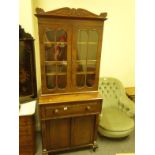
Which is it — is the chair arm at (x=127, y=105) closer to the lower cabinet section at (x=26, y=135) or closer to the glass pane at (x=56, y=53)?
the glass pane at (x=56, y=53)

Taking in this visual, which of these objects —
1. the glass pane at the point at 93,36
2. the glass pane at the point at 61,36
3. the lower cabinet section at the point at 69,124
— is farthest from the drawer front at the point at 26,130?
the glass pane at the point at 93,36

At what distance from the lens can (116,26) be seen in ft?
9.09

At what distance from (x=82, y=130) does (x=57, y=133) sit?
30cm

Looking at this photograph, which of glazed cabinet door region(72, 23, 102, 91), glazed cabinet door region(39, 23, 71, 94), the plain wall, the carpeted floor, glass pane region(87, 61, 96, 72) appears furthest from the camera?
the plain wall

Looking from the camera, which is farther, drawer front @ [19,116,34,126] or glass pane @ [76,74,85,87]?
glass pane @ [76,74,85,87]

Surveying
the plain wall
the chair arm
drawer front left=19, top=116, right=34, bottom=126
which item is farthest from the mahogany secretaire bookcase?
the chair arm

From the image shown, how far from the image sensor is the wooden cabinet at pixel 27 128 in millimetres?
1990

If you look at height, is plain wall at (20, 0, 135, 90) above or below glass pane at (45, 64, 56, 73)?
above

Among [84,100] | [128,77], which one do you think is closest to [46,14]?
[84,100]

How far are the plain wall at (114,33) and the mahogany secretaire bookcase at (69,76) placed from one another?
55 cm

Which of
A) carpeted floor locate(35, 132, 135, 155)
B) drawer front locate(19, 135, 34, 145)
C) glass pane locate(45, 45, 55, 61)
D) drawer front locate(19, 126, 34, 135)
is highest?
glass pane locate(45, 45, 55, 61)

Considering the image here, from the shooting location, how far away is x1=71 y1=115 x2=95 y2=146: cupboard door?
2163mm

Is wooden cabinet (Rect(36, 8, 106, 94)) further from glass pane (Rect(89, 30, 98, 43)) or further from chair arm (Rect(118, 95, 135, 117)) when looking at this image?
chair arm (Rect(118, 95, 135, 117))
